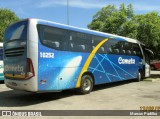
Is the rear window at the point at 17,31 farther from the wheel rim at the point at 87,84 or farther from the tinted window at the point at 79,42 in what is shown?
the wheel rim at the point at 87,84

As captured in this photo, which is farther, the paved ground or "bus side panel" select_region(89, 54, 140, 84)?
"bus side panel" select_region(89, 54, 140, 84)

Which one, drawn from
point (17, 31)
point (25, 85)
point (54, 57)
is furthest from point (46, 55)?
point (17, 31)

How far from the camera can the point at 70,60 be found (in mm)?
12305

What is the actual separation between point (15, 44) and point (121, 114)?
5.16m

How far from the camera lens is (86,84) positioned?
44.2 feet

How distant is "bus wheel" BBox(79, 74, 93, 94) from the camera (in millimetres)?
13094

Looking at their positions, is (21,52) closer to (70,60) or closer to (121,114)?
(70,60)

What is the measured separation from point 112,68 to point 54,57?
16.9 ft

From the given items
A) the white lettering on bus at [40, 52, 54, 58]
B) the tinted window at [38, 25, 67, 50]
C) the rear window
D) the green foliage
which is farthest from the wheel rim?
the green foliage

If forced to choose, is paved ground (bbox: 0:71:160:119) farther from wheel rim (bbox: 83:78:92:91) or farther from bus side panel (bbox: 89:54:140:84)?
bus side panel (bbox: 89:54:140:84)

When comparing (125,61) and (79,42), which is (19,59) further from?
(125,61)

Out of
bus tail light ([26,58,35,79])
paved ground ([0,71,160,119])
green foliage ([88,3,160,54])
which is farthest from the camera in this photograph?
green foliage ([88,3,160,54])

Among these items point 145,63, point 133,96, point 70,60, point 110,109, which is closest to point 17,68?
point 70,60

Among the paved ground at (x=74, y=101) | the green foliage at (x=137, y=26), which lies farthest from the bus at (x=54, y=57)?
the green foliage at (x=137, y=26)
